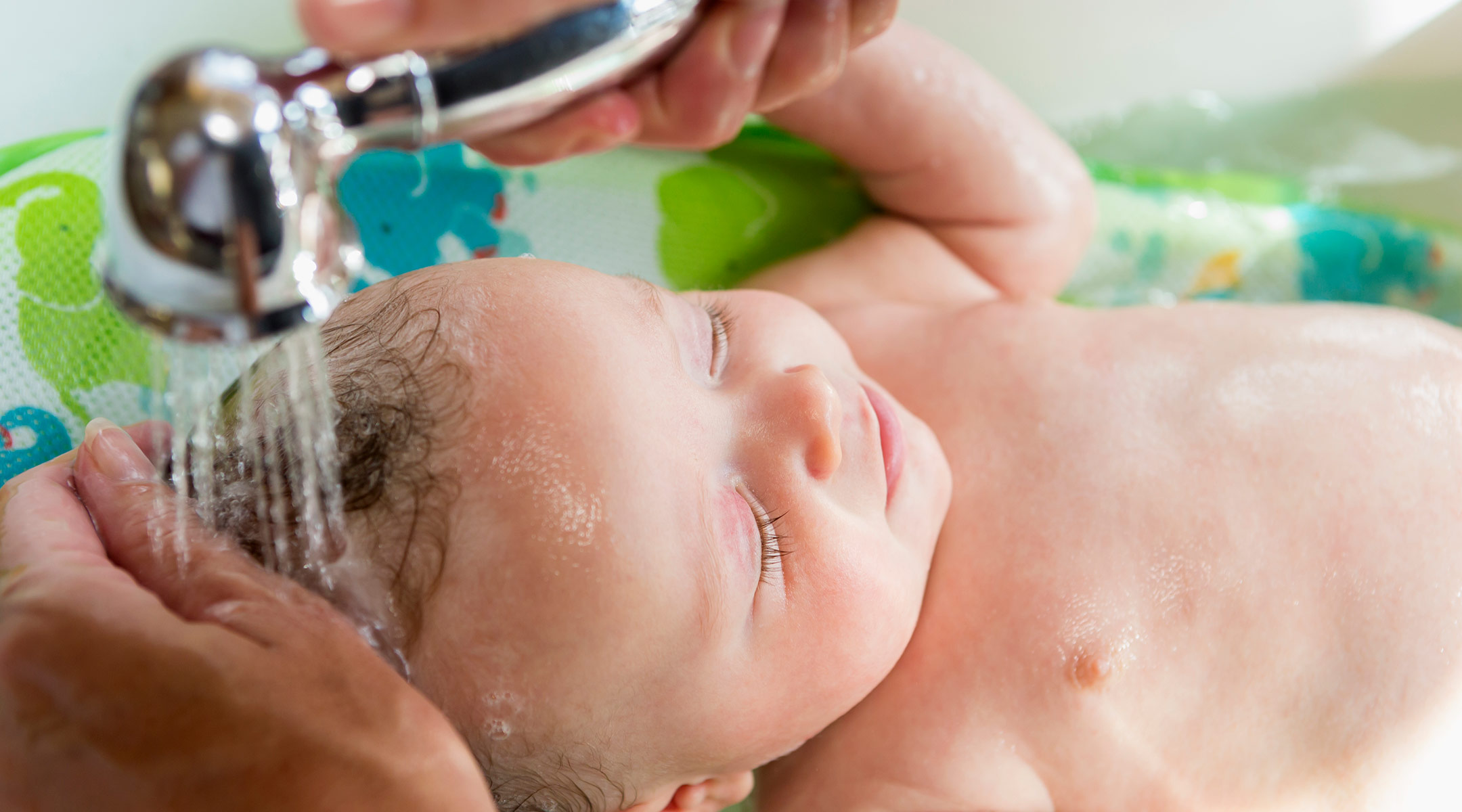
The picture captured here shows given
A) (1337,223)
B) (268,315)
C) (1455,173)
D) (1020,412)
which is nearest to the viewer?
(268,315)

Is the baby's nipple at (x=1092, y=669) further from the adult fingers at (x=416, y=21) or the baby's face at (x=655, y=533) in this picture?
the adult fingers at (x=416, y=21)

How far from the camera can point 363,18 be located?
51 centimetres

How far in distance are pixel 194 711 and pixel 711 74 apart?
518 millimetres

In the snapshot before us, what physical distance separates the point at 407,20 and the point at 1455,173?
6.05ft

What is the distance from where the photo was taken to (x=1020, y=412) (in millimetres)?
1104

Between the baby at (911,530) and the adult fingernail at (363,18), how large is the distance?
30cm

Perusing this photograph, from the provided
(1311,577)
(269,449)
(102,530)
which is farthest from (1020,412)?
(102,530)

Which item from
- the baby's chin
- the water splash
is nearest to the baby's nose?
the baby's chin

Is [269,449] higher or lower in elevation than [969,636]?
higher

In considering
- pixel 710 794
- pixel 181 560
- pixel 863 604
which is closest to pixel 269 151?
pixel 181 560

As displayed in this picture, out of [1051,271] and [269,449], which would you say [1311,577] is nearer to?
[1051,271]

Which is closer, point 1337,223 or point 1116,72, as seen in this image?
point 1337,223

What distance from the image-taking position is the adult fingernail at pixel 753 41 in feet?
2.42

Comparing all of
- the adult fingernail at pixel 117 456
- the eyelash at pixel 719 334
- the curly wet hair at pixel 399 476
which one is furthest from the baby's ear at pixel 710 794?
the adult fingernail at pixel 117 456
